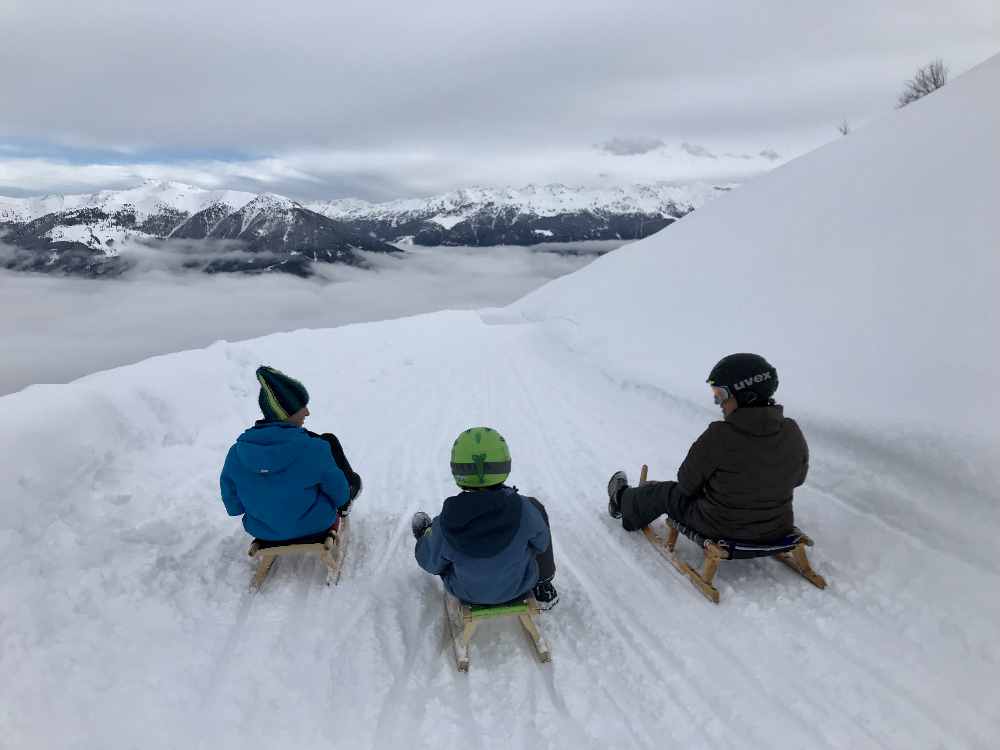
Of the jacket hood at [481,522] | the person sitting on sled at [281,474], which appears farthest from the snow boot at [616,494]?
the person sitting on sled at [281,474]

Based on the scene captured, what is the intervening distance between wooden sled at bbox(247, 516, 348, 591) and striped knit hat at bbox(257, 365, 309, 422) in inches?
42.5

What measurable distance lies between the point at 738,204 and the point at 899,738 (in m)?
18.4

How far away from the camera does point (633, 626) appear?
13.4ft

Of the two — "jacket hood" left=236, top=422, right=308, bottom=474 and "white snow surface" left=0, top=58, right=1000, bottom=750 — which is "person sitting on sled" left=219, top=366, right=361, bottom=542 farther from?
"white snow surface" left=0, top=58, right=1000, bottom=750

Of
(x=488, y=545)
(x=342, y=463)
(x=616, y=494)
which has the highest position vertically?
(x=488, y=545)

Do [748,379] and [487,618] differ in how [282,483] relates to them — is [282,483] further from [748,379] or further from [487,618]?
[748,379]

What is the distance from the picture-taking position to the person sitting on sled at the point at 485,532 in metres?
3.37

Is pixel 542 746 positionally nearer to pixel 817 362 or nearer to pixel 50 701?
pixel 50 701

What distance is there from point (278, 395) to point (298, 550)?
4.35 ft

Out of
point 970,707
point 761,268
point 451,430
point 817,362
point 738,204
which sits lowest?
point 451,430

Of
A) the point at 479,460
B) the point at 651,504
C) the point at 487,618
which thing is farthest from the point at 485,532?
the point at 651,504

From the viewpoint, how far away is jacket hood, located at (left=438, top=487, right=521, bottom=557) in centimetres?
342

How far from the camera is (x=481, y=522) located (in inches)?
135

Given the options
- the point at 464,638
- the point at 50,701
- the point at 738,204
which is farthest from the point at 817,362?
the point at 738,204
